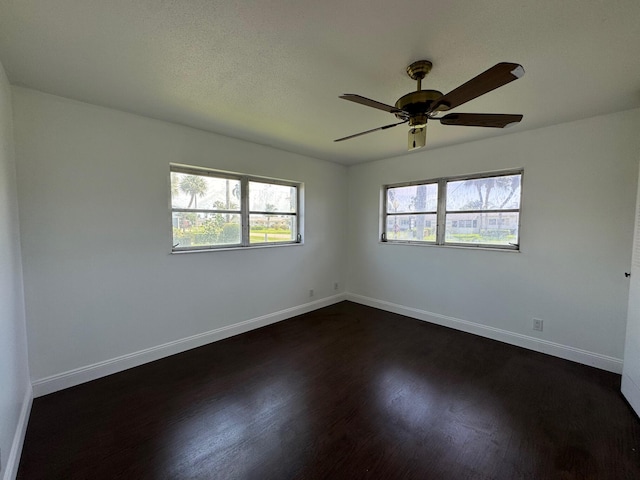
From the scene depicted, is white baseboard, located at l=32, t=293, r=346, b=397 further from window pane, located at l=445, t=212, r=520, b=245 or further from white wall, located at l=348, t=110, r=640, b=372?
window pane, located at l=445, t=212, r=520, b=245

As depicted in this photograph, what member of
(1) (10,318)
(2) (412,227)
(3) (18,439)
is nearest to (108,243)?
(1) (10,318)

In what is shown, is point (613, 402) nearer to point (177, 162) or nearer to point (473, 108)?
point (473, 108)

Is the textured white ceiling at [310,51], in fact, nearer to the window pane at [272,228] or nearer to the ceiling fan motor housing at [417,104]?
the ceiling fan motor housing at [417,104]

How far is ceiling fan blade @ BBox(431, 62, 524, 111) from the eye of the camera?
3.94 ft

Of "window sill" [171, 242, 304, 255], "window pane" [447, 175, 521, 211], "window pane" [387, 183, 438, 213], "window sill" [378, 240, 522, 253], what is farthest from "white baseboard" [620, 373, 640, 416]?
"window sill" [171, 242, 304, 255]

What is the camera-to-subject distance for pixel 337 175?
15.3 feet

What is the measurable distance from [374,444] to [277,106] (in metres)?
2.69

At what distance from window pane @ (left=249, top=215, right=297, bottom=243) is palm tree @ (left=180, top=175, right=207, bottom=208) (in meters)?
0.70

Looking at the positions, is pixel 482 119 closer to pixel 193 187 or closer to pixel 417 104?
pixel 417 104

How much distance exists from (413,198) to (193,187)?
3.07 meters

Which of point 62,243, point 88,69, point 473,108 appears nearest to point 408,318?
point 473,108

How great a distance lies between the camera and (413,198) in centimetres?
410

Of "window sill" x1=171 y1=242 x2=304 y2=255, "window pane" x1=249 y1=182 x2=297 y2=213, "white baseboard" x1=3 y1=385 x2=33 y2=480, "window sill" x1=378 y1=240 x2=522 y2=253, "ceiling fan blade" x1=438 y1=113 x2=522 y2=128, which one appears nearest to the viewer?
"white baseboard" x1=3 y1=385 x2=33 y2=480

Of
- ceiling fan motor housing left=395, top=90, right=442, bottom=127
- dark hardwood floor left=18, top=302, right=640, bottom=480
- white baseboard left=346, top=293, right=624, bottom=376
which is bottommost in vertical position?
dark hardwood floor left=18, top=302, right=640, bottom=480
